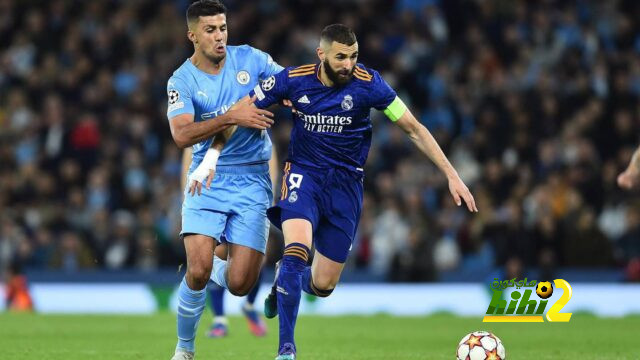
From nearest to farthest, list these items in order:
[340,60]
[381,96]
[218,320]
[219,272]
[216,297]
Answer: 1. [340,60]
2. [381,96]
3. [219,272]
4. [216,297]
5. [218,320]

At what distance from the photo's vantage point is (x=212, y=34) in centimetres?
838

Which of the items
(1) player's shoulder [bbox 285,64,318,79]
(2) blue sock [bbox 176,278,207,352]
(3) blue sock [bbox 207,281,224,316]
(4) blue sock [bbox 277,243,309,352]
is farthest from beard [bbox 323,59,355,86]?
(3) blue sock [bbox 207,281,224,316]

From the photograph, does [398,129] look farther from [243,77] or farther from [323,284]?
[243,77]

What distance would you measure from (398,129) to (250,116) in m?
10.0

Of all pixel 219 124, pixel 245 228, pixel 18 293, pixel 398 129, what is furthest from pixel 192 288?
pixel 398 129

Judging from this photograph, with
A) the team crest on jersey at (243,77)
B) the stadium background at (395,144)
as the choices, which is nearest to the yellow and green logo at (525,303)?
the stadium background at (395,144)

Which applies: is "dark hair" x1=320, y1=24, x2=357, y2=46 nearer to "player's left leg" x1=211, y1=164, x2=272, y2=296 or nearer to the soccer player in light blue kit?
the soccer player in light blue kit

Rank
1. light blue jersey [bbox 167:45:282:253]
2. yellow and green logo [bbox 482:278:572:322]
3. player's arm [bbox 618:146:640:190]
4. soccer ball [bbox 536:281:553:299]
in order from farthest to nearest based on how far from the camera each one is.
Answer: soccer ball [bbox 536:281:553:299]
yellow and green logo [bbox 482:278:572:322]
player's arm [bbox 618:146:640:190]
light blue jersey [bbox 167:45:282:253]

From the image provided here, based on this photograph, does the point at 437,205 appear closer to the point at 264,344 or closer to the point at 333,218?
the point at 264,344

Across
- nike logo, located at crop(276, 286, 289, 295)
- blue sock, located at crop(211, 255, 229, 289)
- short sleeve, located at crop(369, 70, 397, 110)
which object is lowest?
nike logo, located at crop(276, 286, 289, 295)

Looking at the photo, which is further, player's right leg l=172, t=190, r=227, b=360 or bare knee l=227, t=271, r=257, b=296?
bare knee l=227, t=271, r=257, b=296

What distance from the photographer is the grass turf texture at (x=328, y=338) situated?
9.81 meters

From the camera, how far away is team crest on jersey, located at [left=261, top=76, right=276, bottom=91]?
837 cm

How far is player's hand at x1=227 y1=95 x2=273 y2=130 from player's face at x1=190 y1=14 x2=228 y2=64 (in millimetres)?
495
